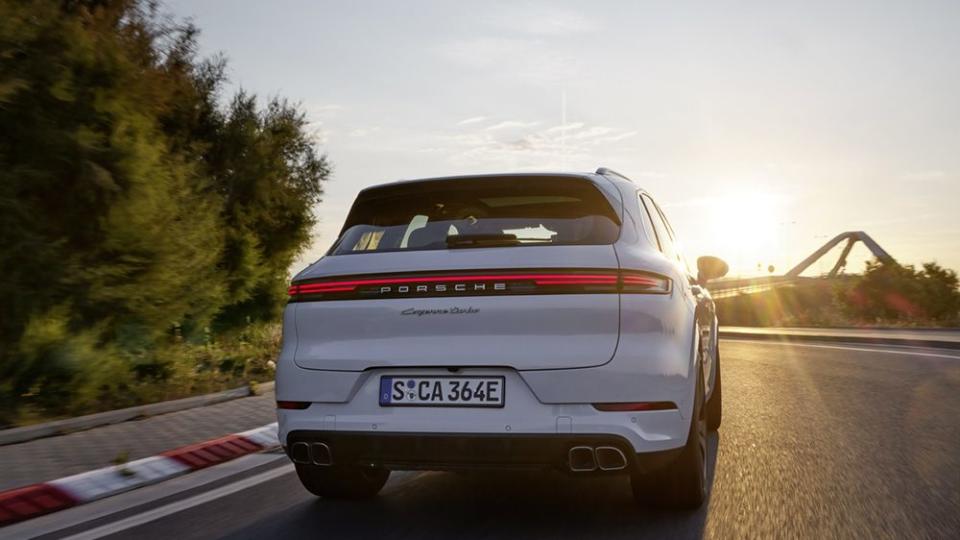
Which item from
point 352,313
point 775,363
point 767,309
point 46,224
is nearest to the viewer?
point 352,313

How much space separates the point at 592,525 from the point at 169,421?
16.2ft

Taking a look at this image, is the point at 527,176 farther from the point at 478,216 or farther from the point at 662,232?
the point at 662,232

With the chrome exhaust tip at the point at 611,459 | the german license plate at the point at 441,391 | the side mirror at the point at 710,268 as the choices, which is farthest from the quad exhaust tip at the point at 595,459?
the side mirror at the point at 710,268

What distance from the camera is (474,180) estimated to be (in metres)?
5.03

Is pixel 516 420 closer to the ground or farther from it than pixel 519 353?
closer to the ground

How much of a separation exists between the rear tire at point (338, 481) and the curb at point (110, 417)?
10.3 feet

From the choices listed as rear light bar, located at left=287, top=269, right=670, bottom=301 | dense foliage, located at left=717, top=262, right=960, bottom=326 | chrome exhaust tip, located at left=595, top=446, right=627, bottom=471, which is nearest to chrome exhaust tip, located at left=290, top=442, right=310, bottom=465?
rear light bar, located at left=287, top=269, right=670, bottom=301

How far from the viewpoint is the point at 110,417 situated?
8398 millimetres

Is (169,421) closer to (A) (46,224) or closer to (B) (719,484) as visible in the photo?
(A) (46,224)


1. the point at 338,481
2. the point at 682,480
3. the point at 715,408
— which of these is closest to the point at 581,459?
the point at 682,480

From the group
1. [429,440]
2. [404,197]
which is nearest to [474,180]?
[404,197]

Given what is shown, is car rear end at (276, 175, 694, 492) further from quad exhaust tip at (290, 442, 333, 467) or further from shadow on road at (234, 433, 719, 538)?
shadow on road at (234, 433, 719, 538)

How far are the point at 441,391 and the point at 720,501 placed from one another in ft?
5.84

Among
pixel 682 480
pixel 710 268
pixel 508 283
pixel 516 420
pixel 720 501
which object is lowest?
pixel 720 501
